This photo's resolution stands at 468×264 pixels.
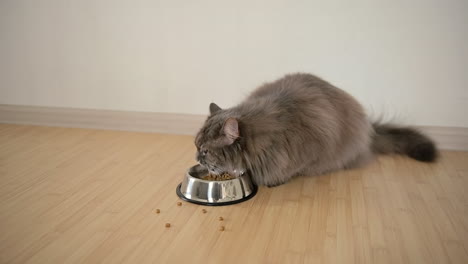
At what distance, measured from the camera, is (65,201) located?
230 centimetres

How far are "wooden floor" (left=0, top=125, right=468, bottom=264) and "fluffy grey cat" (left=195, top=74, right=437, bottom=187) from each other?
0.37 feet

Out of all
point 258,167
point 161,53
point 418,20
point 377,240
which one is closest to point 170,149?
point 161,53

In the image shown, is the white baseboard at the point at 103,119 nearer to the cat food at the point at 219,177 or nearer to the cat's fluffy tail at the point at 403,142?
the cat food at the point at 219,177

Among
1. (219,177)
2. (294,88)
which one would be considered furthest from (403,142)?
(219,177)

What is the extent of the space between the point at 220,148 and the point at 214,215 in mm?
336

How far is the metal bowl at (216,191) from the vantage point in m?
2.26

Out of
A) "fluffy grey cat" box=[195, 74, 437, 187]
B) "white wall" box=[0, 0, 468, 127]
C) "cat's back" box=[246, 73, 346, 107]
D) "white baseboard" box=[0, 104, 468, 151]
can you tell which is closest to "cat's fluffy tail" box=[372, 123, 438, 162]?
"fluffy grey cat" box=[195, 74, 437, 187]

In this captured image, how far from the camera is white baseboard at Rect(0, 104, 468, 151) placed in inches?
135

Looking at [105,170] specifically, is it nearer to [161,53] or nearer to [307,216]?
[161,53]

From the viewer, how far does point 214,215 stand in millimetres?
2166

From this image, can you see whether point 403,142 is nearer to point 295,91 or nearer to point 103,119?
point 295,91

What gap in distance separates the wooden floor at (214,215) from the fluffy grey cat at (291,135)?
11cm

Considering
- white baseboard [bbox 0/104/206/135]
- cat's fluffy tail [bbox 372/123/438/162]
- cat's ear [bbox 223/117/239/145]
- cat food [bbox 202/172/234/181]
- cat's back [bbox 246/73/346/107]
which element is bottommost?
white baseboard [bbox 0/104/206/135]

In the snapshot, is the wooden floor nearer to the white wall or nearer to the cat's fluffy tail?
the cat's fluffy tail
